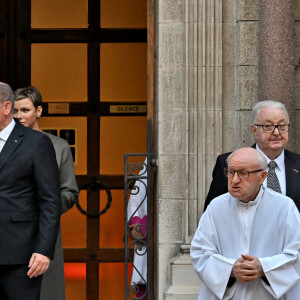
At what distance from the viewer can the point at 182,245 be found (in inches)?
309

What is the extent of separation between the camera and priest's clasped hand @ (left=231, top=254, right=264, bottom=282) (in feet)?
18.0

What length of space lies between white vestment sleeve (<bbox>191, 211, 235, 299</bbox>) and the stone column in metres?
2.10

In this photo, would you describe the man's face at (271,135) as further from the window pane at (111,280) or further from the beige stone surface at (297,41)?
the window pane at (111,280)

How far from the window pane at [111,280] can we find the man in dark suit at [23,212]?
4.17 m

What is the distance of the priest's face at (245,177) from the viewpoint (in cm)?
561

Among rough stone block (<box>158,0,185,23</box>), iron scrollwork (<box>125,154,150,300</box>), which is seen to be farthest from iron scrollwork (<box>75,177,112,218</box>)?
rough stone block (<box>158,0,185,23</box>)

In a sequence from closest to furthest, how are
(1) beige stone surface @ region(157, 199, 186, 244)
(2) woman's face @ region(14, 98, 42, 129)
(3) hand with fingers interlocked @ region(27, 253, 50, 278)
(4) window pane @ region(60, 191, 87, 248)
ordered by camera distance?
(3) hand with fingers interlocked @ region(27, 253, 50, 278) < (2) woman's face @ region(14, 98, 42, 129) < (1) beige stone surface @ region(157, 199, 186, 244) < (4) window pane @ region(60, 191, 87, 248)

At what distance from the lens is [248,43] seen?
7863 mm

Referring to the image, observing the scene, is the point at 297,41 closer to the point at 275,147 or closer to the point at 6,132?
the point at 275,147

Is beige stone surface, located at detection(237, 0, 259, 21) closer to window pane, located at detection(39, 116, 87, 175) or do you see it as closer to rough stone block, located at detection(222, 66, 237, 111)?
rough stone block, located at detection(222, 66, 237, 111)

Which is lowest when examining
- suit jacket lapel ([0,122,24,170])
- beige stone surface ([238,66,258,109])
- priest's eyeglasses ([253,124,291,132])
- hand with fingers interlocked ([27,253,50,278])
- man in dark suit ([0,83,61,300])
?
hand with fingers interlocked ([27,253,50,278])

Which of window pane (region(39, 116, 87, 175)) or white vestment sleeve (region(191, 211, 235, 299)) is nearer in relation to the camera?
white vestment sleeve (region(191, 211, 235, 299))

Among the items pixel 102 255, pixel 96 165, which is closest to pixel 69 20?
pixel 96 165

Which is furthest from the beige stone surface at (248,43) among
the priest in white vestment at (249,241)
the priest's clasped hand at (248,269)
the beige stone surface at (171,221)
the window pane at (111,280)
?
the window pane at (111,280)
